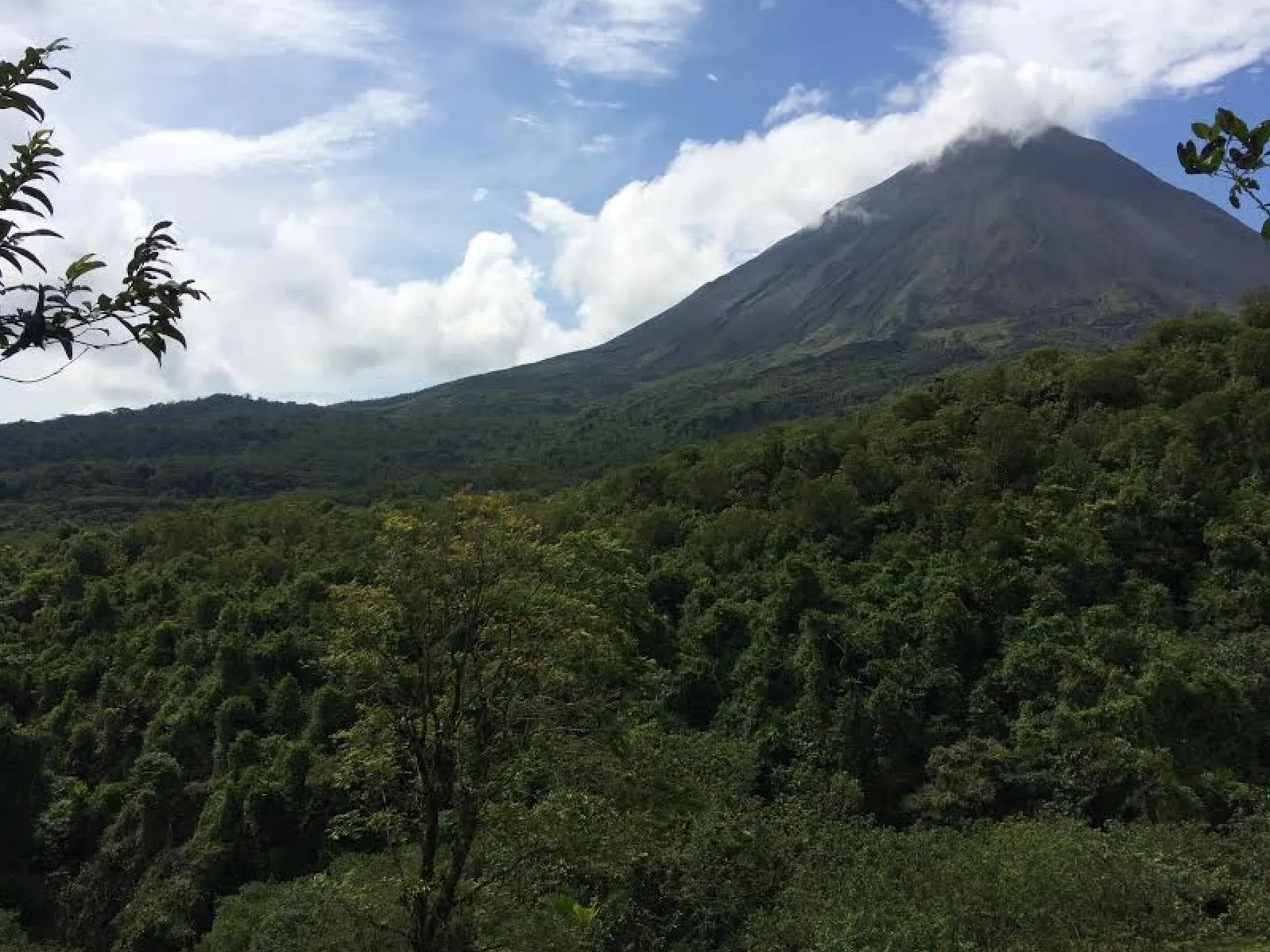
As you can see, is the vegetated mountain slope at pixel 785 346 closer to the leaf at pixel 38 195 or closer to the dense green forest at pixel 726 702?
the dense green forest at pixel 726 702

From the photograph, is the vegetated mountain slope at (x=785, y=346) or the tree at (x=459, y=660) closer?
the tree at (x=459, y=660)

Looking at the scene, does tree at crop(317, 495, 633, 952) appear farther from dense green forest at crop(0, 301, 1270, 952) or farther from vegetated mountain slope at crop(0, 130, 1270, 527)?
vegetated mountain slope at crop(0, 130, 1270, 527)

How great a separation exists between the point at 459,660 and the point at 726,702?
1291cm

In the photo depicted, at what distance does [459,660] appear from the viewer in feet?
30.2

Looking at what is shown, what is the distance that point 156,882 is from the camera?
69.5ft

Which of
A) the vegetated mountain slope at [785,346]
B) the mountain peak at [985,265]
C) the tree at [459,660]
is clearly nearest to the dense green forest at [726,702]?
the tree at [459,660]

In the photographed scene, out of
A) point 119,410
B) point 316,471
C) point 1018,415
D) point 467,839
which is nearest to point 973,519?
point 1018,415

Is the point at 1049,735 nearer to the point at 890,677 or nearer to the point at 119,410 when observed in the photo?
the point at 890,677

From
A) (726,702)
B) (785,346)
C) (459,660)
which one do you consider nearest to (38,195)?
(459,660)

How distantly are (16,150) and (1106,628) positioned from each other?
65.7ft

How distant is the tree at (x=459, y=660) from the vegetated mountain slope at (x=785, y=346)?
47.6m

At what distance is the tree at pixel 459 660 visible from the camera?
8.98 m

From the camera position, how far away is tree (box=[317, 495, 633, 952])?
898 cm

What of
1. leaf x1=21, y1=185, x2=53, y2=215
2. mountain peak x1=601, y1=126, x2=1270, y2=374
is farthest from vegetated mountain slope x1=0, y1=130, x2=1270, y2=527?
leaf x1=21, y1=185, x2=53, y2=215
